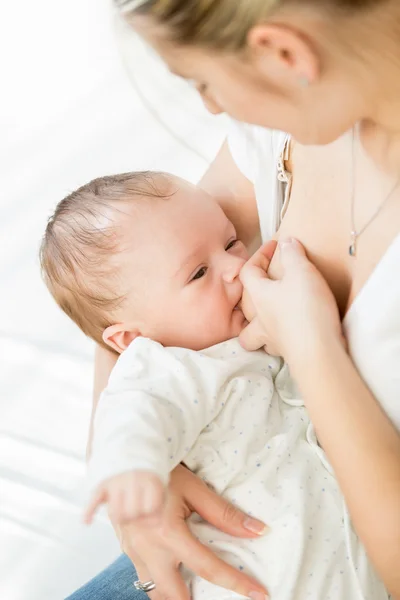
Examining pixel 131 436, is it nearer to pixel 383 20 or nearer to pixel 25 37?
pixel 383 20

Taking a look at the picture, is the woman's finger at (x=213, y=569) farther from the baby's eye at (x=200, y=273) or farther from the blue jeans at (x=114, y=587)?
the baby's eye at (x=200, y=273)

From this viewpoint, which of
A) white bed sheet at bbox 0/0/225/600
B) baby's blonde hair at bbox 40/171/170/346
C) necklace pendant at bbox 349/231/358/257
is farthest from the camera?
white bed sheet at bbox 0/0/225/600

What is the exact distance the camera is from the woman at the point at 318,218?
674mm

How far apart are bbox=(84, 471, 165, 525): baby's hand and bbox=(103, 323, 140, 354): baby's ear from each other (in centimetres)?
35

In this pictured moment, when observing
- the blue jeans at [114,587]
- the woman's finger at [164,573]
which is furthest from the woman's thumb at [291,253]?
the blue jeans at [114,587]

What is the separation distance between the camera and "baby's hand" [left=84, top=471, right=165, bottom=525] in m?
0.81

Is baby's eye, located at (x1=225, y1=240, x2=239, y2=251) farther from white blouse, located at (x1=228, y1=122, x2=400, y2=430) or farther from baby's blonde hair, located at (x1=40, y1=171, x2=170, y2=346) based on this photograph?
white blouse, located at (x1=228, y1=122, x2=400, y2=430)

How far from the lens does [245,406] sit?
104cm

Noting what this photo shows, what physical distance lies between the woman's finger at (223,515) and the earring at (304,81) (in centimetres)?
56

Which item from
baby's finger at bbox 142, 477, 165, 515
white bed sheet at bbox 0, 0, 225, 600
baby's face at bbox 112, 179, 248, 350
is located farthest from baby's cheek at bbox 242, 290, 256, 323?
baby's finger at bbox 142, 477, 165, 515

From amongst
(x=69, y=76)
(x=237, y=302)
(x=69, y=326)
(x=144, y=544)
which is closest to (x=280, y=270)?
(x=237, y=302)

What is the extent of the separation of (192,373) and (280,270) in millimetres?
191

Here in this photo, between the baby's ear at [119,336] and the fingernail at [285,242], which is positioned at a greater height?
the fingernail at [285,242]

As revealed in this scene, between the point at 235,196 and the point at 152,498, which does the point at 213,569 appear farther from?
the point at 235,196
